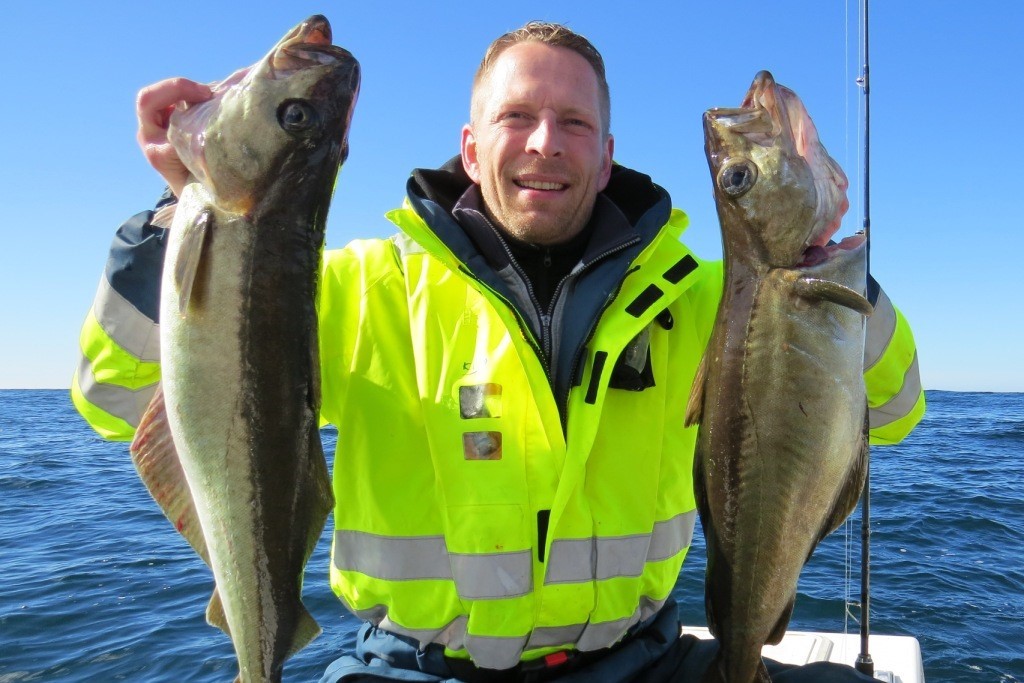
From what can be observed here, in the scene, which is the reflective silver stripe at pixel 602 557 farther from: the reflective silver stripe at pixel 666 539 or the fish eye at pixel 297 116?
the fish eye at pixel 297 116

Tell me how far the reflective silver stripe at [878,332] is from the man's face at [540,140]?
1.40 m

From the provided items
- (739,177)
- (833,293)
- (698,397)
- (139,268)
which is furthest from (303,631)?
(739,177)

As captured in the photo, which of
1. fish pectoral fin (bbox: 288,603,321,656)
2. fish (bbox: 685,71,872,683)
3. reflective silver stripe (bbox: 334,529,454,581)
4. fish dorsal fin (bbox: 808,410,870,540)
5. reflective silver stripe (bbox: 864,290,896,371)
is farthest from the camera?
reflective silver stripe (bbox: 334,529,454,581)

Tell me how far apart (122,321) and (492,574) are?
169cm

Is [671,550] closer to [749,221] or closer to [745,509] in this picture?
Result: [745,509]

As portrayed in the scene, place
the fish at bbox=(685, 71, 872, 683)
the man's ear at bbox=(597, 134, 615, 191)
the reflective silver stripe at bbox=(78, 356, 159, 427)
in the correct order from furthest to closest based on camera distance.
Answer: the man's ear at bbox=(597, 134, 615, 191) → the reflective silver stripe at bbox=(78, 356, 159, 427) → the fish at bbox=(685, 71, 872, 683)

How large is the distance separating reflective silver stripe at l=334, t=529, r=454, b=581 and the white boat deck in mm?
2428

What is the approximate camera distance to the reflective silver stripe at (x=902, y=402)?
10.6 feet

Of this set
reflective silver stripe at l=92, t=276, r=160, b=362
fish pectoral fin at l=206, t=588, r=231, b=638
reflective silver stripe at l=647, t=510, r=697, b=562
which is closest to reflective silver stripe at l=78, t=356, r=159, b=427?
reflective silver stripe at l=92, t=276, r=160, b=362

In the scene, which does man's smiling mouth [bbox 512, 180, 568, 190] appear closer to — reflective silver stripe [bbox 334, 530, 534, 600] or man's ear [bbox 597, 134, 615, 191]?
man's ear [bbox 597, 134, 615, 191]

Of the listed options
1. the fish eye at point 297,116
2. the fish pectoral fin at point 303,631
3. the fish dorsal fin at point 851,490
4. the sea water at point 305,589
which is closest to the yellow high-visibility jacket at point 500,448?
the fish dorsal fin at point 851,490

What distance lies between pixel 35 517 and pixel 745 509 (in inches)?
560

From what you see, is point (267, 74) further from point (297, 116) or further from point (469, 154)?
point (469, 154)

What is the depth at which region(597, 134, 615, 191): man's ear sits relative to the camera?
4027 millimetres
